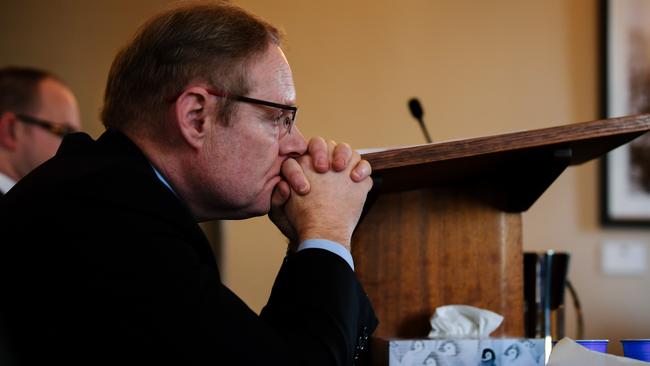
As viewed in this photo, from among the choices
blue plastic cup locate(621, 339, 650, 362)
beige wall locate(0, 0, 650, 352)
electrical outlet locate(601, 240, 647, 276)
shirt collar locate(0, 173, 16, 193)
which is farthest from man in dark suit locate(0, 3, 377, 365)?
electrical outlet locate(601, 240, 647, 276)

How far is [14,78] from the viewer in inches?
132

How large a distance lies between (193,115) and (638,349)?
76 cm

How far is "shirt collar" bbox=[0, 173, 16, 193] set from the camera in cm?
308

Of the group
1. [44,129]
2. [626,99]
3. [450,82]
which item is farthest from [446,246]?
[44,129]

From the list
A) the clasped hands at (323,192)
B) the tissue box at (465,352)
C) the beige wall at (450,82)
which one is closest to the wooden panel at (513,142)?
the clasped hands at (323,192)

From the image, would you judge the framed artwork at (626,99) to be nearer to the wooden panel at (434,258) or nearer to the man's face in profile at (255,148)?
the wooden panel at (434,258)

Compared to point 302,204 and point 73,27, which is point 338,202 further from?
point 73,27

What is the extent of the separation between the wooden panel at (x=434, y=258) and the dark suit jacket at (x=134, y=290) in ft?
1.41

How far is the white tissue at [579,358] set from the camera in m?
1.11

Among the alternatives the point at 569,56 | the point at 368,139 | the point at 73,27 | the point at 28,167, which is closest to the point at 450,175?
the point at 368,139

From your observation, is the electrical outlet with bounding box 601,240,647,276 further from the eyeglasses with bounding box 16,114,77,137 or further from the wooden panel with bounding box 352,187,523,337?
the eyeglasses with bounding box 16,114,77,137

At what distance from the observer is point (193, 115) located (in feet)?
4.23

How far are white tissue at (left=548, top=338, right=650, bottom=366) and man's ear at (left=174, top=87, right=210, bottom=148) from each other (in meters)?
0.62

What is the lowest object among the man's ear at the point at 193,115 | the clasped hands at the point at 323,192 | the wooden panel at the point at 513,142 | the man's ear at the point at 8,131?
the clasped hands at the point at 323,192
